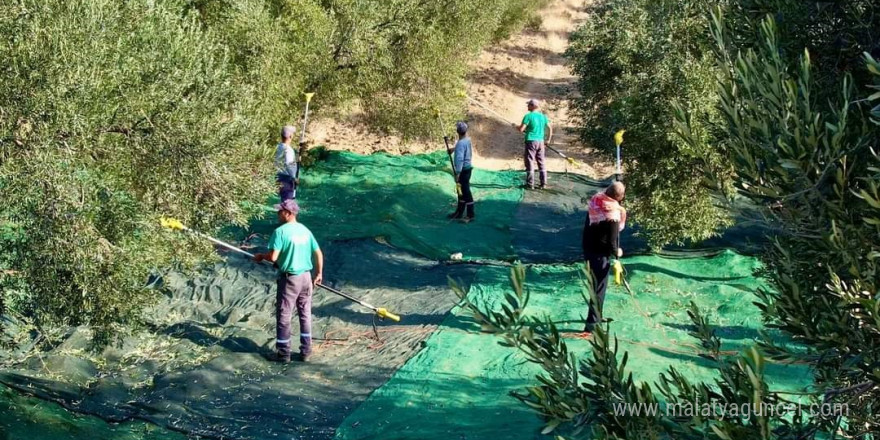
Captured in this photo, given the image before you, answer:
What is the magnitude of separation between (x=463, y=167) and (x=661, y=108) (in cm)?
454

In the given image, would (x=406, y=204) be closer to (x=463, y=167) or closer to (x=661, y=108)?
(x=463, y=167)

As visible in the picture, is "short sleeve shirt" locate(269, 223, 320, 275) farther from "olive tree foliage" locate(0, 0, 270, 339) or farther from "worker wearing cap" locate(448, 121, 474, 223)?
"worker wearing cap" locate(448, 121, 474, 223)

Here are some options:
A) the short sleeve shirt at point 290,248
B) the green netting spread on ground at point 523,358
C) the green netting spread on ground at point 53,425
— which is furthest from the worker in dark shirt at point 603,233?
the green netting spread on ground at point 53,425

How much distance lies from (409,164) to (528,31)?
1482 centimetres

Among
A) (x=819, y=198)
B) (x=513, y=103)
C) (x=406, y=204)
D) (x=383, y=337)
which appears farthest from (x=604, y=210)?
(x=513, y=103)

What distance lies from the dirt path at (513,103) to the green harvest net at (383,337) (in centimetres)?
617

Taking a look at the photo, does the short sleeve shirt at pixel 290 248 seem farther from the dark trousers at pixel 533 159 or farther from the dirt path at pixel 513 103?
the dirt path at pixel 513 103

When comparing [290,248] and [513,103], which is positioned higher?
[290,248]

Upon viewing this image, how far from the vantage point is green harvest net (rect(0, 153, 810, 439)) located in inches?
334

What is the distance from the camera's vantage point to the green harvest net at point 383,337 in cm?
849

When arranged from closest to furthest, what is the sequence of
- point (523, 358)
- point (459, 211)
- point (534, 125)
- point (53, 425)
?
point (53, 425), point (523, 358), point (459, 211), point (534, 125)

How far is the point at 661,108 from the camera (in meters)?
12.1

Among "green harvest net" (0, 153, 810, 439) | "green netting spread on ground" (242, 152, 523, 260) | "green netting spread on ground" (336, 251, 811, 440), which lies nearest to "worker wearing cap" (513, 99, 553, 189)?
"green netting spread on ground" (242, 152, 523, 260)

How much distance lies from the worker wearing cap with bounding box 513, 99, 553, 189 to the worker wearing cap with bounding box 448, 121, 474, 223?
2.01 meters
